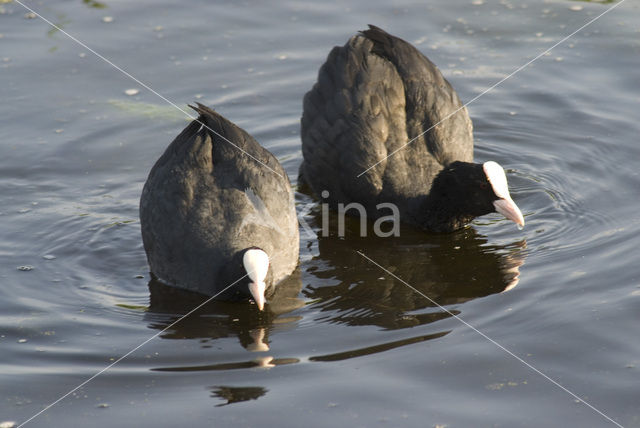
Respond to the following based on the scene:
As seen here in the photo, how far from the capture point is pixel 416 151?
6820 millimetres

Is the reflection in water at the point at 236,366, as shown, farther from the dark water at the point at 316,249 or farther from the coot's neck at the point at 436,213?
the coot's neck at the point at 436,213

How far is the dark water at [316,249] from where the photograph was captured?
4602 mm

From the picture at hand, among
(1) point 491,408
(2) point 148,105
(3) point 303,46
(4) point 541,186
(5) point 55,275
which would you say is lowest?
(1) point 491,408

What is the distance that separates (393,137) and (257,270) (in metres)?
1.84

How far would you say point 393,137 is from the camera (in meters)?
6.73

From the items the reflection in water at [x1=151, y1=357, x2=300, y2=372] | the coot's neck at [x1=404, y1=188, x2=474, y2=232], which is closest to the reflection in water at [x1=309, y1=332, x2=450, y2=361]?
the reflection in water at [x1=151, y1=357, x2=300, y2=372]

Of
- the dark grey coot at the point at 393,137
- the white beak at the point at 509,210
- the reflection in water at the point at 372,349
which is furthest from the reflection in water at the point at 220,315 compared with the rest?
the white beak at the point at 509,210

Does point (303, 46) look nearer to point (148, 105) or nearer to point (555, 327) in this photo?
point (148, 105)

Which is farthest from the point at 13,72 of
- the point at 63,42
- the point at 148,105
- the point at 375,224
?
the point at 375,224

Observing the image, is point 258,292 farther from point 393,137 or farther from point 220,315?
point 393,137

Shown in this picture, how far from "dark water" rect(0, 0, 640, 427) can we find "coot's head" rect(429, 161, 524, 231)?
0.58ft

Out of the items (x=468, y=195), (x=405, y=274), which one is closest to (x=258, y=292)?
(x=405, y=274)

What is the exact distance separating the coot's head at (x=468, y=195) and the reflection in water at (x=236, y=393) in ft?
8.26

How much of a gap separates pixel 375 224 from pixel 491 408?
105 inches
